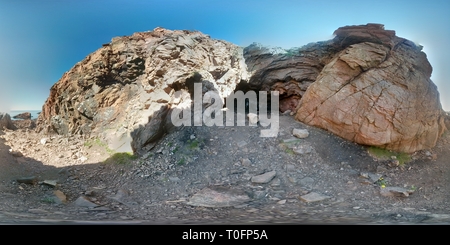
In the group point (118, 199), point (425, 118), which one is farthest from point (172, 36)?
point (425, 118)

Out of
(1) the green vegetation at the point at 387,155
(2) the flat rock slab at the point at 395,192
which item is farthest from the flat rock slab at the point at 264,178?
(1) the green vegetation at the point at 387,155

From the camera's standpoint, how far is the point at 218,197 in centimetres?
185

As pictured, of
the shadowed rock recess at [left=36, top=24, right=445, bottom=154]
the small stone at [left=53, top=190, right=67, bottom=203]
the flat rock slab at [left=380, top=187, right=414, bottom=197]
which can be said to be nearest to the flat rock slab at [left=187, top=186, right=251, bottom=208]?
the shadowed rock recess at [left=36, top=24, right=445, bottom=154]

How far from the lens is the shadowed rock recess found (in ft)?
6.14

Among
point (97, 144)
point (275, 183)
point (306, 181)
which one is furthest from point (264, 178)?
point (97, 144)

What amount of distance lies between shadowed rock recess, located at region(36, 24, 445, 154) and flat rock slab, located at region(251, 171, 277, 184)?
810 mm

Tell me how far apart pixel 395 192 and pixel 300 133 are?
0.95 metres

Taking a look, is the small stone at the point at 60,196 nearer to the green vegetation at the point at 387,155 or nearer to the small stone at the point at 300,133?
the small stone at the point at 300,133

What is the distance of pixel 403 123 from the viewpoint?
2379mm

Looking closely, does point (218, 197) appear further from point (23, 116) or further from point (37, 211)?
point (23, 116)

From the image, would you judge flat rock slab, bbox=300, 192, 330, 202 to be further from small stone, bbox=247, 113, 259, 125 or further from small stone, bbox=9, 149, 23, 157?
small stone, bbox=9, 149, 23, 157
